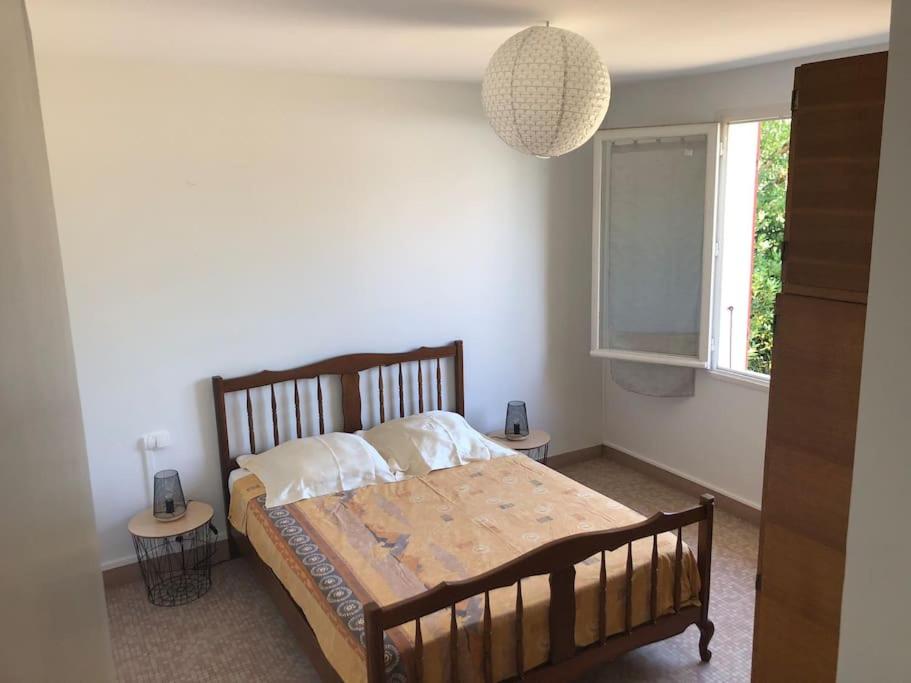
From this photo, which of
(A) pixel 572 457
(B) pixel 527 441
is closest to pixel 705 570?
(B) pixel 527 441

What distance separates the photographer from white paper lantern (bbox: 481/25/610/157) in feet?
7.74

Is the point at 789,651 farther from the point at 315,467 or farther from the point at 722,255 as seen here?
the point at 722,255

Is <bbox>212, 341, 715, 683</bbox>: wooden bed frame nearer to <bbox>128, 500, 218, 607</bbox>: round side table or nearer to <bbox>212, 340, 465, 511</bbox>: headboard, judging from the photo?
<bbox>212, 340, 465, 511</bbox>: headboard

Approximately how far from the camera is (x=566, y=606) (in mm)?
2549

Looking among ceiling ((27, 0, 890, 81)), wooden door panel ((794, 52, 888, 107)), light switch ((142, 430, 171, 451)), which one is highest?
ceiling ((27, 0, 890, 81))

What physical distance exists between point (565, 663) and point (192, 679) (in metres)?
1.50

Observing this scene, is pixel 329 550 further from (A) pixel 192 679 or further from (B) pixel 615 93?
(B) pixel 615 93

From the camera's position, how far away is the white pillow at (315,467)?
3.46 meters

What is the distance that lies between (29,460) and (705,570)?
9.60 feet

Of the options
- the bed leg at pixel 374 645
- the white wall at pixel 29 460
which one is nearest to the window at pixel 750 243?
→ the bed leg at pixel 374 645

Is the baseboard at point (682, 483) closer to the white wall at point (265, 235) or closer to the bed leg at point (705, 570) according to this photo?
the white wall at point (265, 235)

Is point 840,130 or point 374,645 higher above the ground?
point 840,130

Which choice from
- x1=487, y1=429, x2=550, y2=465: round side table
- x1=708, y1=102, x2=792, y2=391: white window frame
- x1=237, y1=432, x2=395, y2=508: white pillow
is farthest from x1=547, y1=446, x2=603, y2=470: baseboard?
x1=237, y1=432, x2=395, y2=508: white pillow

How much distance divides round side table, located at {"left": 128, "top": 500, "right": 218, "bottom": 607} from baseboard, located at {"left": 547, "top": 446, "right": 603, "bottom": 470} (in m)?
2.25
